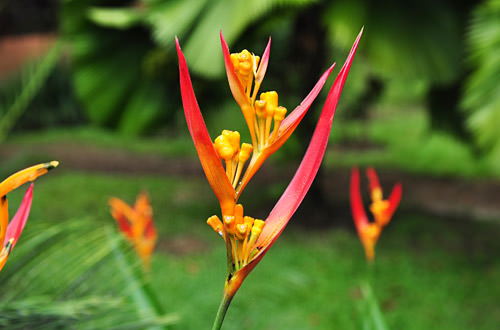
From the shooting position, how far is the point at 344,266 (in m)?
3.79

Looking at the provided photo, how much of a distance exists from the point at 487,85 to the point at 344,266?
1507 millimetres

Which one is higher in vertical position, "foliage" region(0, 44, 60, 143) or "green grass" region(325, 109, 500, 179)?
"green grass" region(325, 109, 500, 179)

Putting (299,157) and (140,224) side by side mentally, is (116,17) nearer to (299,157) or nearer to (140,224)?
(299,157)

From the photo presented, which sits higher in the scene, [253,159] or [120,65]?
[120,65]

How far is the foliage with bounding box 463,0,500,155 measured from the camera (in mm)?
2795

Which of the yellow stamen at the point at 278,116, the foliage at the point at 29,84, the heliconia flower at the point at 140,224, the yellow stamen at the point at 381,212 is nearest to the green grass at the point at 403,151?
the heliconia flower at the point at 140,224

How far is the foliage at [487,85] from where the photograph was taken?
2795mm

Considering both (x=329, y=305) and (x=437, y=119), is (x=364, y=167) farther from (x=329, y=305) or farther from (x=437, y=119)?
(x=329, y=305)

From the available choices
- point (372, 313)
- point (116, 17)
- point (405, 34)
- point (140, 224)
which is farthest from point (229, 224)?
point (116, 17)

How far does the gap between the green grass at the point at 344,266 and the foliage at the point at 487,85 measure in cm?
96

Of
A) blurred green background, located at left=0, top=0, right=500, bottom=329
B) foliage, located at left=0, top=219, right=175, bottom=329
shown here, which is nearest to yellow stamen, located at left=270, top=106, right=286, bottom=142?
foliage, located at left=0, top=219, right=175, bottom=329

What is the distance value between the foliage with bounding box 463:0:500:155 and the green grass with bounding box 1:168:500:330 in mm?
961

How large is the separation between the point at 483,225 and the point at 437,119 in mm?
973

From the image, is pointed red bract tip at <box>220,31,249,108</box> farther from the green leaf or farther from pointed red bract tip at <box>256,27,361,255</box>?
the green leaf
